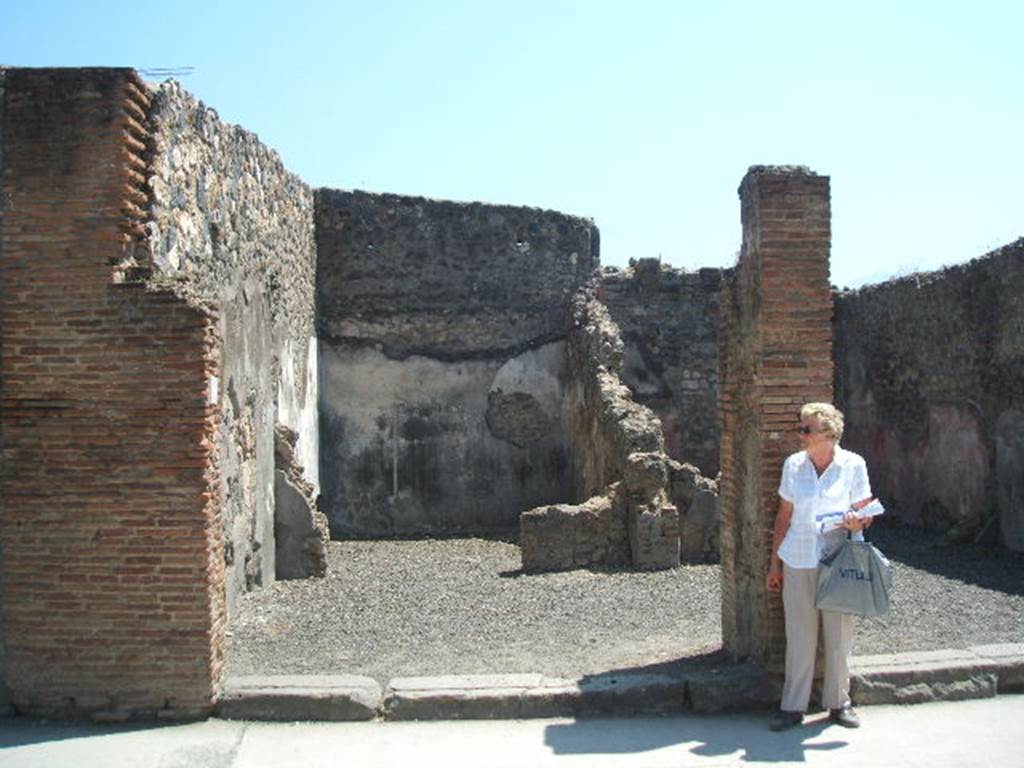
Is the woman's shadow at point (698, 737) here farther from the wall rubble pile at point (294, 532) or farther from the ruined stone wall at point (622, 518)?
the wall rubble pile at point (294, 532)

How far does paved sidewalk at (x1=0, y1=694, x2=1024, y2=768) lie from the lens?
5.16m

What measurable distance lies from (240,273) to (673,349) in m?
7.29

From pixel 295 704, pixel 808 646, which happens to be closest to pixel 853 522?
pixel 808 646

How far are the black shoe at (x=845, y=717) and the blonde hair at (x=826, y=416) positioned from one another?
55.7 inches

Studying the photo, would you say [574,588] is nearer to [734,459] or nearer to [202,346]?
[734,459]

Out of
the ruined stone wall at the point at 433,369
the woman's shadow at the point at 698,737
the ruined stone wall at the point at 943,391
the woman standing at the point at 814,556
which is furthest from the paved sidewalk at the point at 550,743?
the ruined stone wall at the point at 433,369

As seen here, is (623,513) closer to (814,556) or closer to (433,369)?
(433,369)

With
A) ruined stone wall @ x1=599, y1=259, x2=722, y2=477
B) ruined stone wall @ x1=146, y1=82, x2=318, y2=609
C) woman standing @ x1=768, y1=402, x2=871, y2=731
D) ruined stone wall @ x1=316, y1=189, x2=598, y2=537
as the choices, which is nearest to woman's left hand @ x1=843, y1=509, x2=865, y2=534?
woman standing @ x1=768, y1=402, x2=871, y2=731

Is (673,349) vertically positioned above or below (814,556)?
above

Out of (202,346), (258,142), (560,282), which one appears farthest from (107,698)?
(560,282)

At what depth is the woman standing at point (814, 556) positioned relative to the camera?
5598mm

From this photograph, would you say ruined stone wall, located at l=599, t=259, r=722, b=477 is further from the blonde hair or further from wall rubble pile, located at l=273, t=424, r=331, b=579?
the blonde hair

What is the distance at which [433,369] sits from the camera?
1412 cm

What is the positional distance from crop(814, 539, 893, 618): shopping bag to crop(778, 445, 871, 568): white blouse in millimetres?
151
